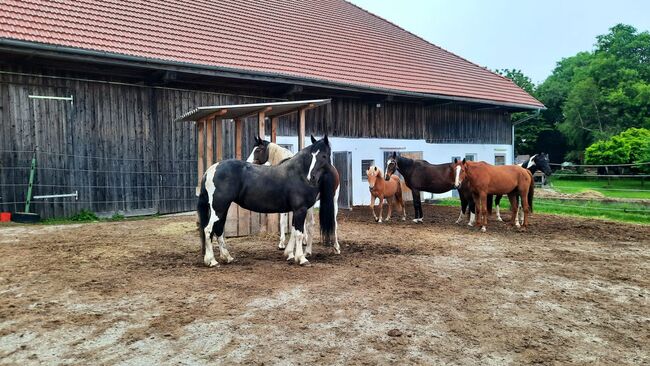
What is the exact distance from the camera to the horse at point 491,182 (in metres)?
9.59

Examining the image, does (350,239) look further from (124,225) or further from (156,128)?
(156,128)

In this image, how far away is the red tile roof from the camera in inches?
402

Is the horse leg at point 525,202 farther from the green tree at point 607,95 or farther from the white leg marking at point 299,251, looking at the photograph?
the green tree at point 607,95

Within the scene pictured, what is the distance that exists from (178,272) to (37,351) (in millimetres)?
2256

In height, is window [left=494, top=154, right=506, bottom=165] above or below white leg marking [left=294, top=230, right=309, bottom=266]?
above

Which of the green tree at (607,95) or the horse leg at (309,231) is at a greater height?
the green tree at (607,95)

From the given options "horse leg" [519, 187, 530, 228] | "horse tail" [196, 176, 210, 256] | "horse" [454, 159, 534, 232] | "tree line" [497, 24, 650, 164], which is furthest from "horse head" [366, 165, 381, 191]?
"tree line" [497, 24, 650, 164]

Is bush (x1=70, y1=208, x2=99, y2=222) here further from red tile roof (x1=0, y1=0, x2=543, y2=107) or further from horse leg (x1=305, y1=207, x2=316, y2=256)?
horse leg (x1=305, y1=207, x2=316, y2=256)

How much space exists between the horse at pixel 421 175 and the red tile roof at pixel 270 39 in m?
3.62

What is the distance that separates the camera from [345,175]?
14.1 m

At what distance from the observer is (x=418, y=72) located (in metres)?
17.1

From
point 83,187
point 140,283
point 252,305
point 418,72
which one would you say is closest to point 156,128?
point 83,187

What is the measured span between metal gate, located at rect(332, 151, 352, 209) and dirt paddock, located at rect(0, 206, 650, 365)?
21.3 feet

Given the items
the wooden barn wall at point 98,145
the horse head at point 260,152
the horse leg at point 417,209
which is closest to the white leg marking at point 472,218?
the horse leg at point 417,209
